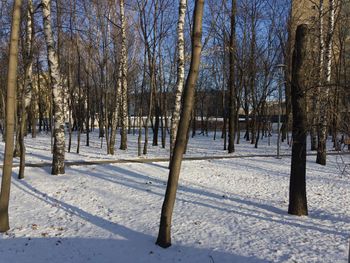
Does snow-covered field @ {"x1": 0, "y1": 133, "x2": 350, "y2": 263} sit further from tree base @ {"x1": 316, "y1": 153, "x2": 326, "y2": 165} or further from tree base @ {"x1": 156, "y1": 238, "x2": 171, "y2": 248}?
tree base @ {"x1": 316, "y1": 153, "x2": 326, "y2": 165}

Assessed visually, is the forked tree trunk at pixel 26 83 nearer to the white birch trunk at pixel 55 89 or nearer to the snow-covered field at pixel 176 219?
the white birch trunk at pixel 55 89

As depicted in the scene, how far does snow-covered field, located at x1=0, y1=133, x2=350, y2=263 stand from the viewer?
5691 mm

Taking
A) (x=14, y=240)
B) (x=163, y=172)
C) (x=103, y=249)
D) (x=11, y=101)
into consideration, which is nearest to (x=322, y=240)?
(x=103, y=249)

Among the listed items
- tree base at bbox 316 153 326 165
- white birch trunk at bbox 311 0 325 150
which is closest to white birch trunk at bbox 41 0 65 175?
white birch trunk at bbox 311 0 325 150

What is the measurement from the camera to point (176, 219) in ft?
24.1

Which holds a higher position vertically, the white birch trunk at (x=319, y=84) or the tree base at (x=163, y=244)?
the white birch trunk at (x=319, y=84)

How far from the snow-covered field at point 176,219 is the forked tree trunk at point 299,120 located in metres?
0.41

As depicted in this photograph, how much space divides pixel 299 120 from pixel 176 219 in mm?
3399

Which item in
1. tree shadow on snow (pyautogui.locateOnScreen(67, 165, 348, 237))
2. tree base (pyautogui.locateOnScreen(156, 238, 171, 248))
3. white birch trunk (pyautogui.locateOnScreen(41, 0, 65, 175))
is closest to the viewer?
tree base (pyautogui.locateOnScreen(156, 238, 171, 248))

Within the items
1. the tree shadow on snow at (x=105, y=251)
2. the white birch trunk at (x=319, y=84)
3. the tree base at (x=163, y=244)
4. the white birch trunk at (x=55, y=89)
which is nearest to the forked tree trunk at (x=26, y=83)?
the white birch trunk at (x=55, y=89)

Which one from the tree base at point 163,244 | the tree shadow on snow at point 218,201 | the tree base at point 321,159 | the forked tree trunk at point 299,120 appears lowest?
the tree base at point 163,244

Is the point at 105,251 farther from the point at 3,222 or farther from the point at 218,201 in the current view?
the point at 218,201

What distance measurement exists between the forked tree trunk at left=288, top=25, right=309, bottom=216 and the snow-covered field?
413mm

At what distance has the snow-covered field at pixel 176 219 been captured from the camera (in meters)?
5.69
